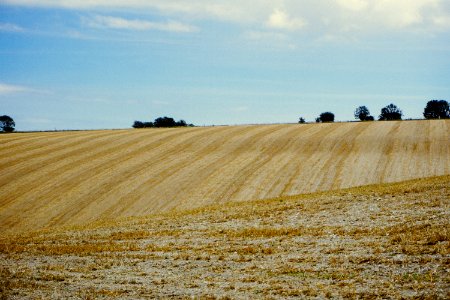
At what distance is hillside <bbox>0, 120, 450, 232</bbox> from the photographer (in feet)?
122

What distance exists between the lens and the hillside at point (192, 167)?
3709 cm

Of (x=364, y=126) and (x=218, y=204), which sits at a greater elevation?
(x=364, y=126)

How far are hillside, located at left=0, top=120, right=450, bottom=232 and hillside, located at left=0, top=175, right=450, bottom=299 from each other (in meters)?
6.94

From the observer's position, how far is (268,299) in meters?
13.0

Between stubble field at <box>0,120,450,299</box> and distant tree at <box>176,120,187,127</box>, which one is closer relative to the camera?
stubble field at <box>0,120,450,299</box>

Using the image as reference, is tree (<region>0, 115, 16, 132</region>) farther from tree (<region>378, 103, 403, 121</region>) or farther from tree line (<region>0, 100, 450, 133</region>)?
tree (<region>378, 103, 403, 121</region>)

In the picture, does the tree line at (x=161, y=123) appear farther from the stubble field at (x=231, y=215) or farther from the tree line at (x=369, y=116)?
the stubble field at (x=231, y=215)

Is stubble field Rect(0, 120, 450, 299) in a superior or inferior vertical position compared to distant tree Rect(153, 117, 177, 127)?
inferior

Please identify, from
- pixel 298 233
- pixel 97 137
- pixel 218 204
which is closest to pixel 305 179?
pixel 218 204

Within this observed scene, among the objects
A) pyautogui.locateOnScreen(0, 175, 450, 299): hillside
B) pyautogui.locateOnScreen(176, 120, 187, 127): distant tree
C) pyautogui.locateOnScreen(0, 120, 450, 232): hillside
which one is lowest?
pyautogui.locateOnScreen(0, 175, 450, 299): hillside

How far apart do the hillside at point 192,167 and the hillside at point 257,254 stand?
22.8ft

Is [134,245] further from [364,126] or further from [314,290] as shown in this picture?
[364,126]

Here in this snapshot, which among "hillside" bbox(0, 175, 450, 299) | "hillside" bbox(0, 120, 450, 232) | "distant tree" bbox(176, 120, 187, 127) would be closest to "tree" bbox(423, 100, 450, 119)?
"distant tree" bbox(176, 120, 187, 127)

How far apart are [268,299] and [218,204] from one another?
2265 cm
